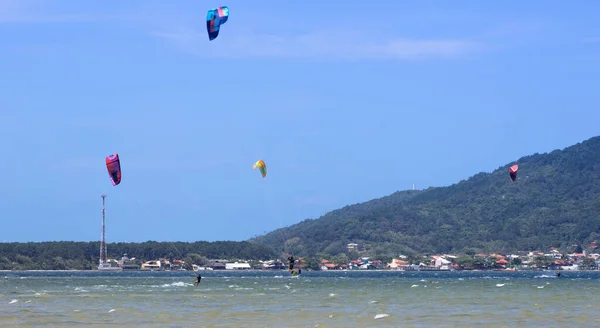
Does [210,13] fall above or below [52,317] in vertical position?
above

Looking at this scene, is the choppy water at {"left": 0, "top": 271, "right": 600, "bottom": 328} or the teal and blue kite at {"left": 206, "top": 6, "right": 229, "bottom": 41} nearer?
the choppy water at {"left": 0, "top": 271, "right": 600, "bottom": 328}

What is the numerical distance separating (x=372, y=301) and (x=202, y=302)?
28.6 ft

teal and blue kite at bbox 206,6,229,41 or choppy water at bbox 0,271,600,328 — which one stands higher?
A: teal and blue kite at bbox 206,6,229,41

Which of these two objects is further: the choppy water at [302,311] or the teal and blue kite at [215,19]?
the teal and blue kite at [215,19]

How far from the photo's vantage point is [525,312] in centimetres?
4525

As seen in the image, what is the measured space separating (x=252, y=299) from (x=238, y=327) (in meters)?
20.3

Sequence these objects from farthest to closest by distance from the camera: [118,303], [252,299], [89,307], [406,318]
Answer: [252,299]
[118,303]
[89,307]
[406,318]

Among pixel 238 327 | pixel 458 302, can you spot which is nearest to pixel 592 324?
pixel 238 327

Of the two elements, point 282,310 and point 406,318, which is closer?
point 406,318

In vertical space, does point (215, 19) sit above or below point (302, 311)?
above

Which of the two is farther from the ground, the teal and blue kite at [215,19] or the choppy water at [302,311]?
the teal and blue kite at [215,19]

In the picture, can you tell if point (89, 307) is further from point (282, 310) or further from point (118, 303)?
point (282, 310)

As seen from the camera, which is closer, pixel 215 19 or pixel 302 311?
pixel 302 311

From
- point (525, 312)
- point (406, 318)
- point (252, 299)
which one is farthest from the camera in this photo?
point (252, 299)
